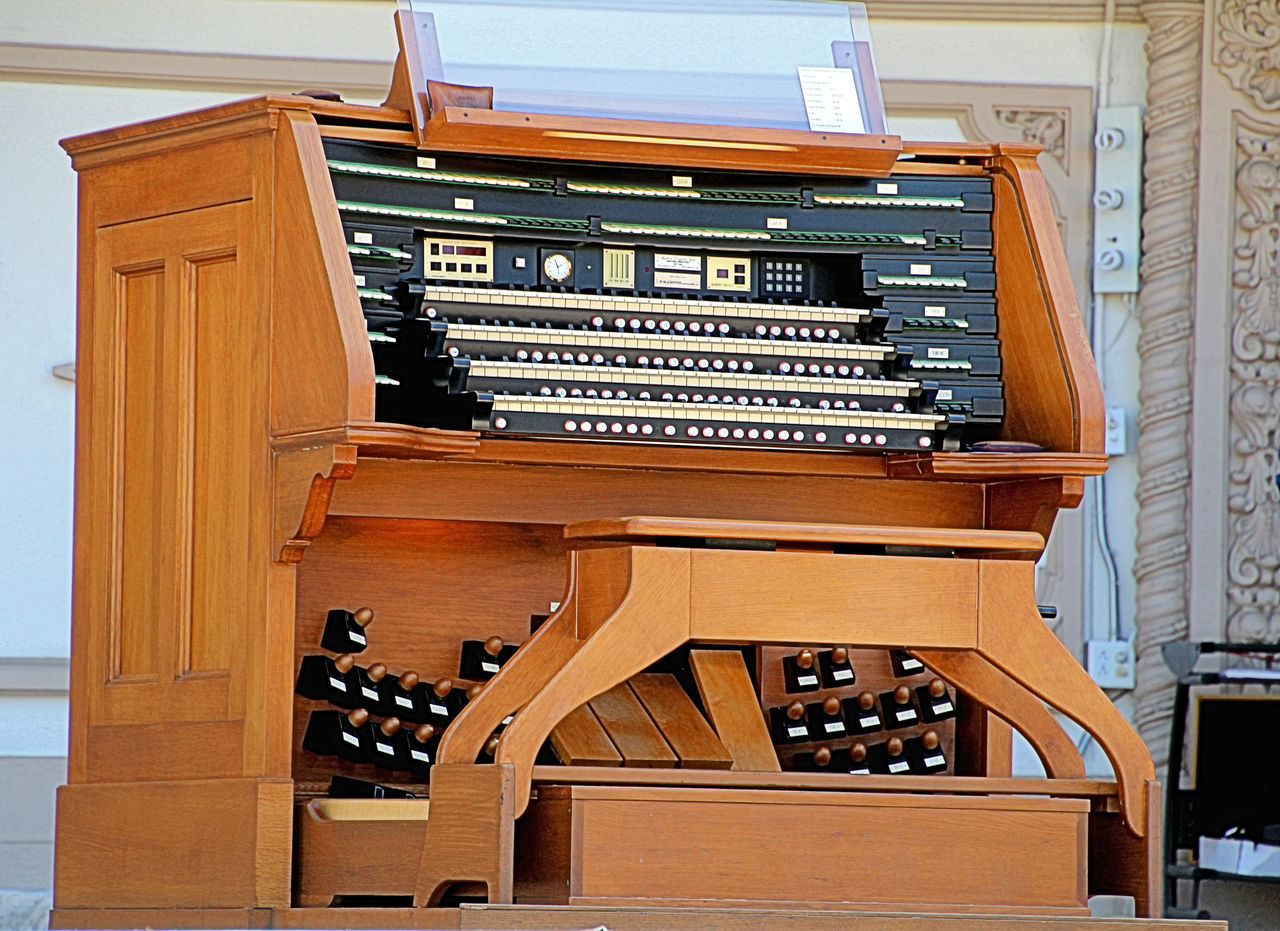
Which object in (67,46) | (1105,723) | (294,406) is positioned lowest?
(1105,723)

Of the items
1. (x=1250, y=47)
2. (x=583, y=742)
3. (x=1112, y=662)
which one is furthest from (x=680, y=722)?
→ (x=1250, y=47)

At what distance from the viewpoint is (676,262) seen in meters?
3.67

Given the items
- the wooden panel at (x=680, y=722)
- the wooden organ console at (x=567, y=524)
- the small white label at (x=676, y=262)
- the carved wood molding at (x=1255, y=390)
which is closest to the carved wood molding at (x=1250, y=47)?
the carved wood molding at (x=1255, y=390)

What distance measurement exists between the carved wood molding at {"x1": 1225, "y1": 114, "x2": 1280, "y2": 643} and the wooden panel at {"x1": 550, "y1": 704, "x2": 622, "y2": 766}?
2927 millimetres

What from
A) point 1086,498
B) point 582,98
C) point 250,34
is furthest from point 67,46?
point 1086,498

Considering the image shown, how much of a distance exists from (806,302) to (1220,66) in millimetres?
2633

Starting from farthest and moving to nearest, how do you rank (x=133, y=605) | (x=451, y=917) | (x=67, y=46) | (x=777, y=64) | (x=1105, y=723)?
(x=67, y=46) → (x=777, y=64) → (x=133, y=605) → (x=1105, y=723) → (x=451, y=917)

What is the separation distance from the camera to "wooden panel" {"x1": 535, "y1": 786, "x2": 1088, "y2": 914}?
2.83 metres

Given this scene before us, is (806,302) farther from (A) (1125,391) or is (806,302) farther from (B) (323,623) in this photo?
(A) (1125,391)

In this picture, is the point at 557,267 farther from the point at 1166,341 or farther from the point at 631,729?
the point at 1166,341

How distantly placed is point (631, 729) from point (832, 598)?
0.50 meters

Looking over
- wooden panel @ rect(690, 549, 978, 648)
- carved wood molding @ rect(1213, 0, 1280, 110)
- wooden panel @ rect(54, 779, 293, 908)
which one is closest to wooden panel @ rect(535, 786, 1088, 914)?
wooden panel @ rect(690, 549, 978, 648)

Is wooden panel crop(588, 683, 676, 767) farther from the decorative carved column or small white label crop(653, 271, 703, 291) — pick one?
the decorative carved column

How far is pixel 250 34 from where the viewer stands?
19.3 ft
